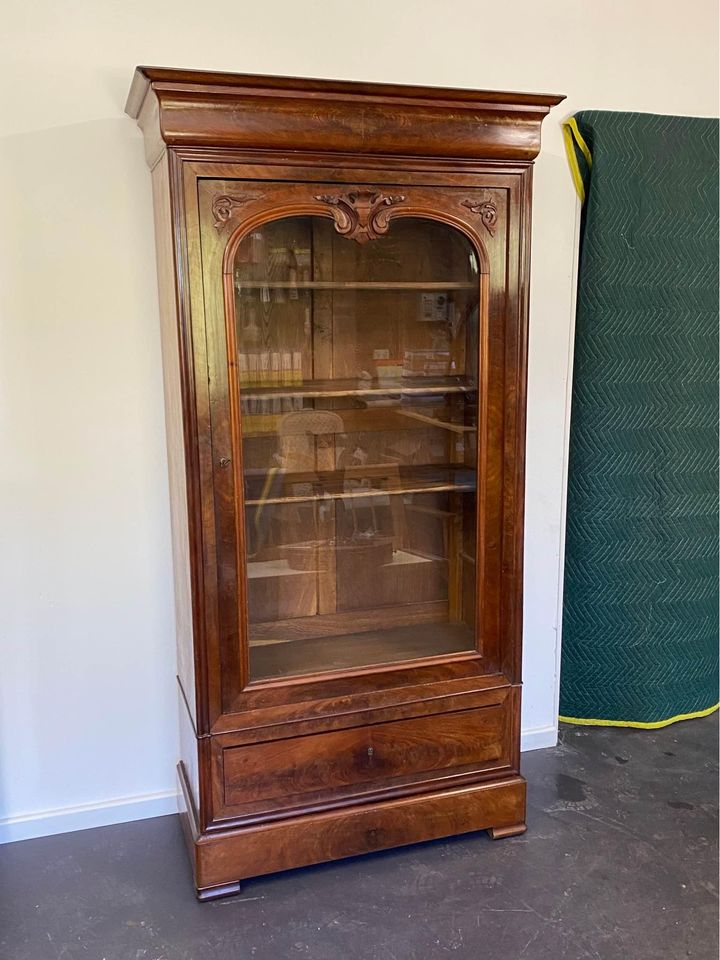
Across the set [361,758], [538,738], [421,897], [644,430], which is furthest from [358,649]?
[644,430]

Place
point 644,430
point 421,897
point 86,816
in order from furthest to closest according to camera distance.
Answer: point 644,430 → point 86,816 → point 421,897

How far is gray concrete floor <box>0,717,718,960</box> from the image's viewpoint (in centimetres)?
180

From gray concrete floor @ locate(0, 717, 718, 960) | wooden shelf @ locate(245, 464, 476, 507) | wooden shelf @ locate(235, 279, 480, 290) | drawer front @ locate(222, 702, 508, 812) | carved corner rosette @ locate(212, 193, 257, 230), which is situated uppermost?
carved corner rosette @ locate(212, 193, 257, 230)

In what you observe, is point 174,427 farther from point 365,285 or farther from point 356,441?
point 365,285

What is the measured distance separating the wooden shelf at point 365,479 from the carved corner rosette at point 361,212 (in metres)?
0.59

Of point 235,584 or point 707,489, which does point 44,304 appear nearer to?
point 235,584

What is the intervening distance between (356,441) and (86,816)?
1.29 meters

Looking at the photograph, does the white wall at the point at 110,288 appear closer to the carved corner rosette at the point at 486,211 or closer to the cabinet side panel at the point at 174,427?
the cabinet side panel at the point at 174,427

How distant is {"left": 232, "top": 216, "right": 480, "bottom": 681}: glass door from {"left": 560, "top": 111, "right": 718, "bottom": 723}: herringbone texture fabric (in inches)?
25.6

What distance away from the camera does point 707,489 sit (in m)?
2.71

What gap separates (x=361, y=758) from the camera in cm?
205

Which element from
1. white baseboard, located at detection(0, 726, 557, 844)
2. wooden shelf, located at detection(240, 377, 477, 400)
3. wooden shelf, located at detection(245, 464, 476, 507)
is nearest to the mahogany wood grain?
white baseboard, located at detection(0, 726, 557, 844)

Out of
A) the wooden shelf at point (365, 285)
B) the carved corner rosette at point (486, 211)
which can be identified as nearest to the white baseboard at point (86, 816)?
the wooden shelf at point (365, 285)

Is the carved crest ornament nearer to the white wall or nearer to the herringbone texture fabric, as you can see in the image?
the white wall
